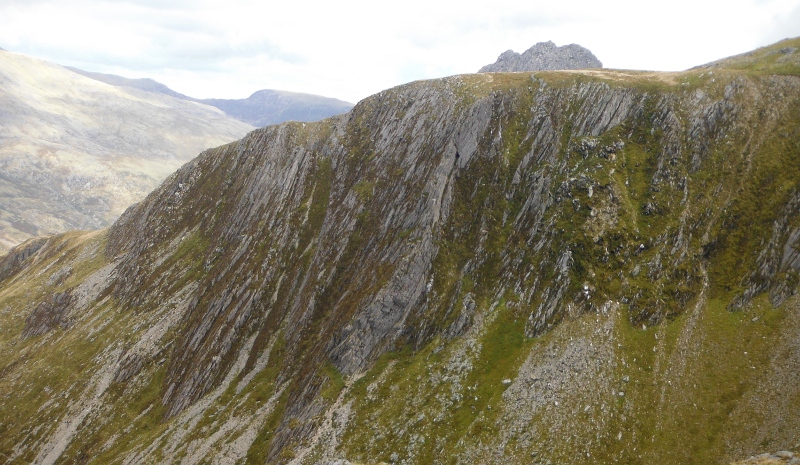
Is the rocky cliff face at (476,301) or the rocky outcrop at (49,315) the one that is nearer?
the rocky cliff face at (476,301)

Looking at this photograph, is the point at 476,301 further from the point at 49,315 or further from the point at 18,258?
the point at 18,258

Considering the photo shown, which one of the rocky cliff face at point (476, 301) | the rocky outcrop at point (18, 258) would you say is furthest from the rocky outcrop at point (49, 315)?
the rocky outcrop at point (18, 258)

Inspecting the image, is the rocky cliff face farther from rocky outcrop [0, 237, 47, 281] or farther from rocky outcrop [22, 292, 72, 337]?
rocky outcrop [0, 237, 47, 281]

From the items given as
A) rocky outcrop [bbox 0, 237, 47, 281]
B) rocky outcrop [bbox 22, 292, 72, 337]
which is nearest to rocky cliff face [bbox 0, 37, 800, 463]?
rocky outcrop [bbox 22, 292, 72, 337]

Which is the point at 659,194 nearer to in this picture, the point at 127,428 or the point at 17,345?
the point at 127,428

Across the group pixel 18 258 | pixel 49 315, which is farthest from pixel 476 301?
pixel 18 258

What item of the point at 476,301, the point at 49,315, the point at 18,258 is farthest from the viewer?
the point at 18,258

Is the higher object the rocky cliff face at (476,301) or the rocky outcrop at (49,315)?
the rocky cliff face at (476,301)

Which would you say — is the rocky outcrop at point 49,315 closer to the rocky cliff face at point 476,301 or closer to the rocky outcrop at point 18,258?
the rocky cliff face at point 476,301

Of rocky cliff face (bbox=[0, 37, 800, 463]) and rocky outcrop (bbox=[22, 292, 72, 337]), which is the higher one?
rocky cliff face (bbox=[0, 37, 800, 463])
